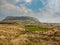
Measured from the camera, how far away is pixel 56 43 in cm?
4153

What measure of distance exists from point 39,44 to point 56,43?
16.7 feet

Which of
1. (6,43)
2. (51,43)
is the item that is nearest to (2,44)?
(6,43)

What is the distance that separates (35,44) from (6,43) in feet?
25.5

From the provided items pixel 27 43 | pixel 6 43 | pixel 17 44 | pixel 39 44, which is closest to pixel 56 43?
pixel 39 44

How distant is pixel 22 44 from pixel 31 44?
2484 millimetres

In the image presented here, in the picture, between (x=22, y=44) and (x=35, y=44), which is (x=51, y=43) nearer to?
(x=35, y=44)

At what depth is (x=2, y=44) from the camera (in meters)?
38.4

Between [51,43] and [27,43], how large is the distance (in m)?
6.69

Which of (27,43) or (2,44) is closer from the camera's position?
(2,44)

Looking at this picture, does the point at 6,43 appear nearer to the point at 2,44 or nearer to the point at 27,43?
the point at 2,44

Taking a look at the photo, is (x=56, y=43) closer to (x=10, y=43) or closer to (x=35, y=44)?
(x=35, y=44)

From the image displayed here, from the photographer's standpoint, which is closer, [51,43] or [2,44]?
[2,44]

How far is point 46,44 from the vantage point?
40.1 meters

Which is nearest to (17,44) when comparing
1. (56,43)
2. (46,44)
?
(46,44)
